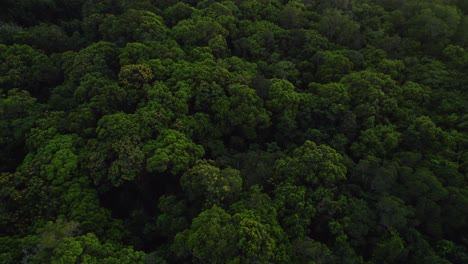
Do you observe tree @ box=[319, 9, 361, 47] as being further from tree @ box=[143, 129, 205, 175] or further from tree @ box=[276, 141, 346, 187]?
tree @ box=[143, 129, 205, 175]

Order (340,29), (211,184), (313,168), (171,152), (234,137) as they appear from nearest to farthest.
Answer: (211,184) → (313,168) → (171,152) → (234,137) → (340,29)

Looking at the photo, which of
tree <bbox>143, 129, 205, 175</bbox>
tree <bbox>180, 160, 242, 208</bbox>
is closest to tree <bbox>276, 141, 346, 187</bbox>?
tree <bbox>180, 160, 242, 208</bbox>

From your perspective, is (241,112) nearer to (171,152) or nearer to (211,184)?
(171,152)

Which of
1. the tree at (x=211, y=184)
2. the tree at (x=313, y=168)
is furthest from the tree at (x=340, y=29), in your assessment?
the tree at (x=211, y=184)

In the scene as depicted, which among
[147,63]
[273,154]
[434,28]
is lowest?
[273,154]

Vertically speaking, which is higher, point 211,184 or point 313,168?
point 313,168

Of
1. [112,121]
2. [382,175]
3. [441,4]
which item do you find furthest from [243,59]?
[441,4]

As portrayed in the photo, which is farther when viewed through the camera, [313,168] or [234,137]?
[234,137]

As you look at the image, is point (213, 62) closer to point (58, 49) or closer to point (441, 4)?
point (58, 49)

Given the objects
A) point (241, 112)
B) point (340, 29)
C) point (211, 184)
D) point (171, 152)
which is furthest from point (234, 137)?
point (340, 29)
